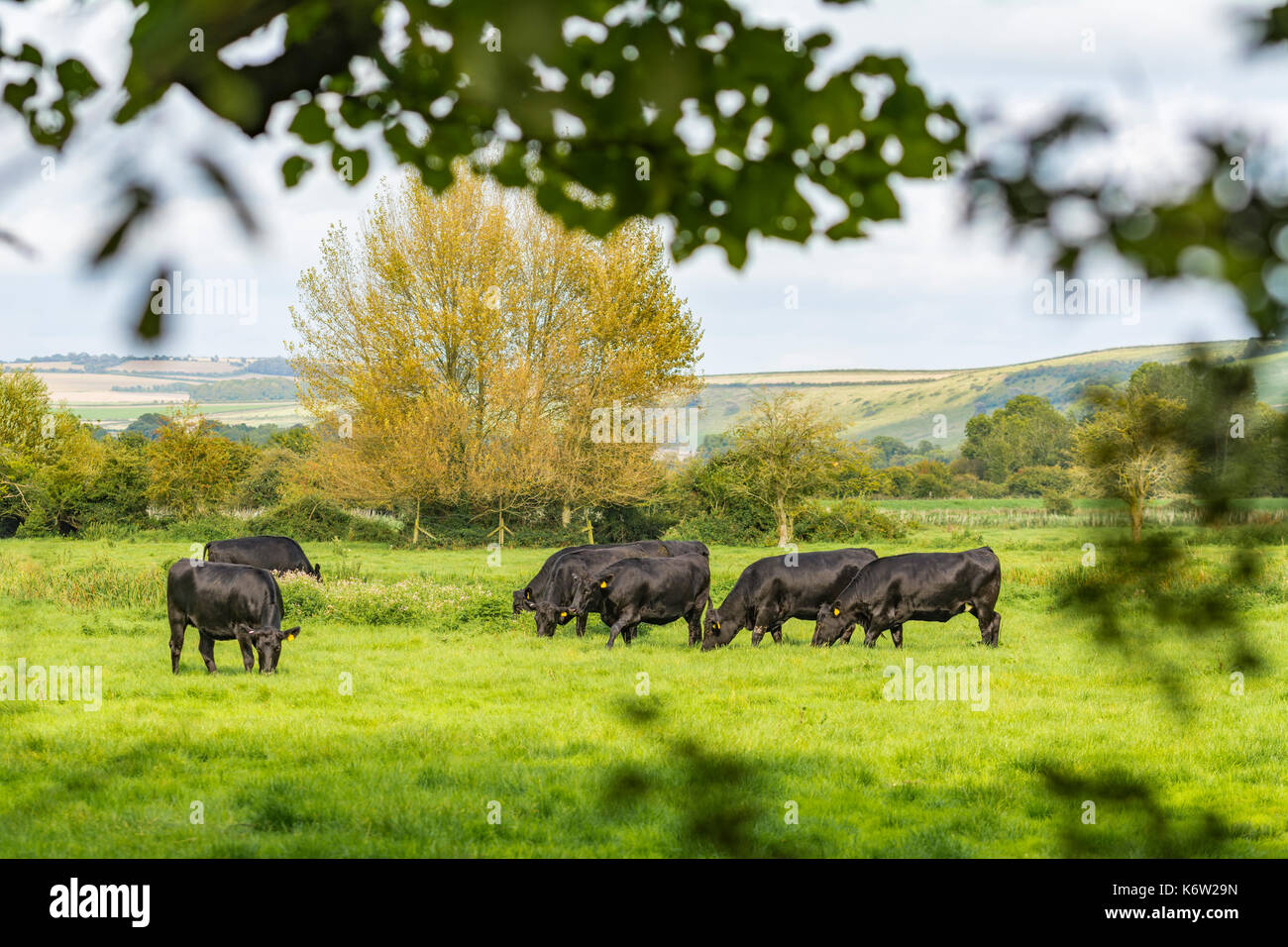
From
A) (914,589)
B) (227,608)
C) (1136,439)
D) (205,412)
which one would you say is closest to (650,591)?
(914,589)

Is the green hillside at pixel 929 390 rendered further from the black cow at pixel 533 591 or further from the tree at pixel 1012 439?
the black cow at pixel 533 591

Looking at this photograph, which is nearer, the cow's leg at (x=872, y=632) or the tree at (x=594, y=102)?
the tree at (x=594, y=102)

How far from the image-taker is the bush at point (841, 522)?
36594 millimetres

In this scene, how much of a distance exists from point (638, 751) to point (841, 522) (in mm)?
29470

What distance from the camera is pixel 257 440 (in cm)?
5188

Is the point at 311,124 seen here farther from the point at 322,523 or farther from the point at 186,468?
the point at 186,468

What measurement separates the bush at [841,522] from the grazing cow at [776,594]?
805 inches

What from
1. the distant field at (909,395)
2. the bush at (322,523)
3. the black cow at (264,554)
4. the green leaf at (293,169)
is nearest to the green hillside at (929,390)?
the distant field at (909,395)

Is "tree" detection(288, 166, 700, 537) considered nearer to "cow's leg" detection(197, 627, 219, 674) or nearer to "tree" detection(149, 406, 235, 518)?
"tree" detection(149, 406, 235, 518)

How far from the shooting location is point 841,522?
3719 centimetres

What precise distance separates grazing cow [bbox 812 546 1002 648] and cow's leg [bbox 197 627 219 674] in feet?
27.1

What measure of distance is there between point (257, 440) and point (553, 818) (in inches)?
1936
